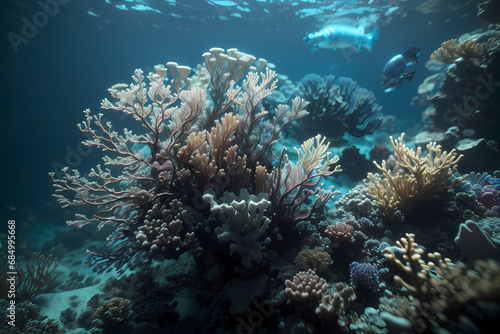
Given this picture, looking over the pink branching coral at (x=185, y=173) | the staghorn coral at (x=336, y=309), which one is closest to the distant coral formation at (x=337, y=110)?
the pink branching coral at (x=185, y=173)

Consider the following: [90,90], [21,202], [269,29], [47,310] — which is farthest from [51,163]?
[269,29]

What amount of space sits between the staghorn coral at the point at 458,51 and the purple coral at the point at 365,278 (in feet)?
23.0

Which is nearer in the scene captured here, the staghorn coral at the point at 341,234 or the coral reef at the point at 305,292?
the coral reef at the point at 305,292

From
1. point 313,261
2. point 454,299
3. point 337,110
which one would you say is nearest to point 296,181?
point 313,261

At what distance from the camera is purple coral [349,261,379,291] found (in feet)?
8.65

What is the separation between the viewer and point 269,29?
24000mm

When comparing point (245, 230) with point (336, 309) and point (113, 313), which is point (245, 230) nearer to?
point (336, 309)

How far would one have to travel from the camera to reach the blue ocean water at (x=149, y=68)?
2.89m

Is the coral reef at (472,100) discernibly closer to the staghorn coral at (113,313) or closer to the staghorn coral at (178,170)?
the staghorn coral at (178,170)

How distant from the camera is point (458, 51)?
19.0 feet

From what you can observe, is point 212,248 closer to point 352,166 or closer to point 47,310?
point 352,166

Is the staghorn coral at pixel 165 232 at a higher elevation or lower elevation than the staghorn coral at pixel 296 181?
lower

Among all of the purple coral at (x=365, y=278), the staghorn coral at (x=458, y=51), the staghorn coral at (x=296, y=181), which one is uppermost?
the staghorn coral at (x=458, y=51)

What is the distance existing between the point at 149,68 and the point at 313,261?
91.6 feet
